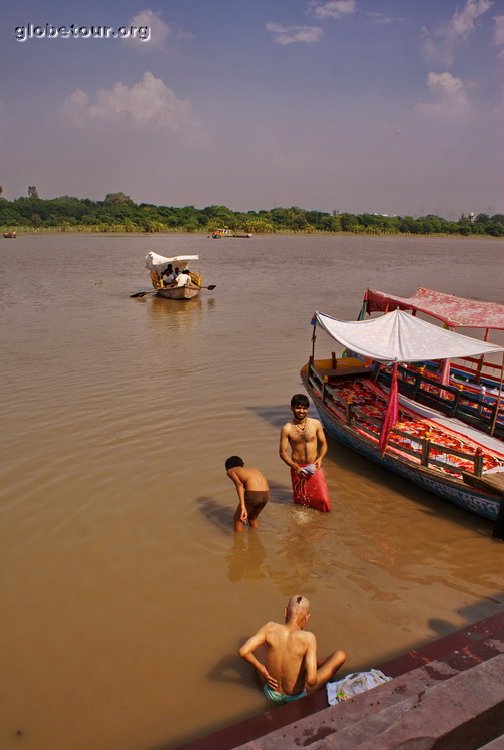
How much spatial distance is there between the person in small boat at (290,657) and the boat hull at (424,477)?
312 centimetres

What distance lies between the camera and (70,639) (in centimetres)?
481

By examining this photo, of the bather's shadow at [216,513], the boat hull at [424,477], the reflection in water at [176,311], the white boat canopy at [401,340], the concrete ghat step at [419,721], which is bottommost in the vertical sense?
the bather's shadow at [216,513]

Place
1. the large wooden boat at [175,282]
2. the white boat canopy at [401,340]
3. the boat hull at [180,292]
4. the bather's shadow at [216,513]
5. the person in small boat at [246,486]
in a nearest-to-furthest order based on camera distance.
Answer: the person in small boat at [246,486] → the bather's shadow at [216,513] → the white boat canopy at [401,340] → the boat hull at [180,292] → the large wooden boat at [175,282]

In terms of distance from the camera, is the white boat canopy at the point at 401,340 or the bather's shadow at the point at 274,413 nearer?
the white boat canopy at the point at 401,340

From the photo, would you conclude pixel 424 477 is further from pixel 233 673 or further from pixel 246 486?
pixel 233 673

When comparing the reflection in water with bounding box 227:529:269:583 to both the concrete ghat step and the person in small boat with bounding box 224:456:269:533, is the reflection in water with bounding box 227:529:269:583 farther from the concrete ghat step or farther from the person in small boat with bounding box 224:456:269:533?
the concrete ghat step

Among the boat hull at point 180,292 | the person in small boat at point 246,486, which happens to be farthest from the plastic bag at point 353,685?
the boat hull at point 180,292

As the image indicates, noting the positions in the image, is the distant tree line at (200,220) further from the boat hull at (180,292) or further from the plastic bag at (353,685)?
the plastic bag at (353,685)

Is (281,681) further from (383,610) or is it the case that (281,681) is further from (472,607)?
(472,607)

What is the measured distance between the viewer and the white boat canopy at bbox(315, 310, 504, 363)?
296 inches

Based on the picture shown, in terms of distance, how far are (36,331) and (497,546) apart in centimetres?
1465

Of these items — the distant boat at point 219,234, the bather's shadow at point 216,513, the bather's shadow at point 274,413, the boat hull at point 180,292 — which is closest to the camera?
the bather's shadow at point 216,513

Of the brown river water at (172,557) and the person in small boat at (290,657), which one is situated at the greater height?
the person in small boat at (290,657)

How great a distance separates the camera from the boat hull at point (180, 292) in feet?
74.4
